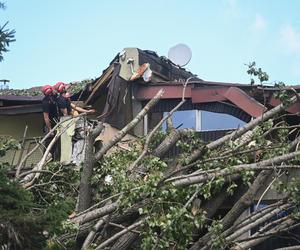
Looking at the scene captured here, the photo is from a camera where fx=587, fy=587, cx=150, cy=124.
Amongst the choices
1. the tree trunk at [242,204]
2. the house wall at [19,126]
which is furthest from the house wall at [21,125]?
the tree trunk at [242,204]

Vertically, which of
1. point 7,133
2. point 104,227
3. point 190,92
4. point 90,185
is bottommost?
point 104,227

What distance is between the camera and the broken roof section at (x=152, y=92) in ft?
32.4

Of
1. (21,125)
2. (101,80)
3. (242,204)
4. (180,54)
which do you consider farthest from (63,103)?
(242,204)

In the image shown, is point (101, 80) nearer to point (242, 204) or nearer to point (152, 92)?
point (152, 92)

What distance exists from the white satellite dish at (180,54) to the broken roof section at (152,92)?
0.96 feet

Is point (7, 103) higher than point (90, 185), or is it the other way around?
point (7, 103)

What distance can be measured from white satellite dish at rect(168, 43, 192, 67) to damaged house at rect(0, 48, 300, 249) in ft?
1.02

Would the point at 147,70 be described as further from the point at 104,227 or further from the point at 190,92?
the point at 104,227

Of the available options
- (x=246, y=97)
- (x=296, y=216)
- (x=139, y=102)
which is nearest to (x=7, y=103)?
(x=139, y=102)

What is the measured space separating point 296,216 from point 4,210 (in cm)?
382

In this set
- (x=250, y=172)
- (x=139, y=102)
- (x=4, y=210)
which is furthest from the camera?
(x=139, y=102)

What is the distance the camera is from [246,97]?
9.75m

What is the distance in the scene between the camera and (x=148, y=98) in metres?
11.2

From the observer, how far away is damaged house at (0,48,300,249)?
32.5 feet
